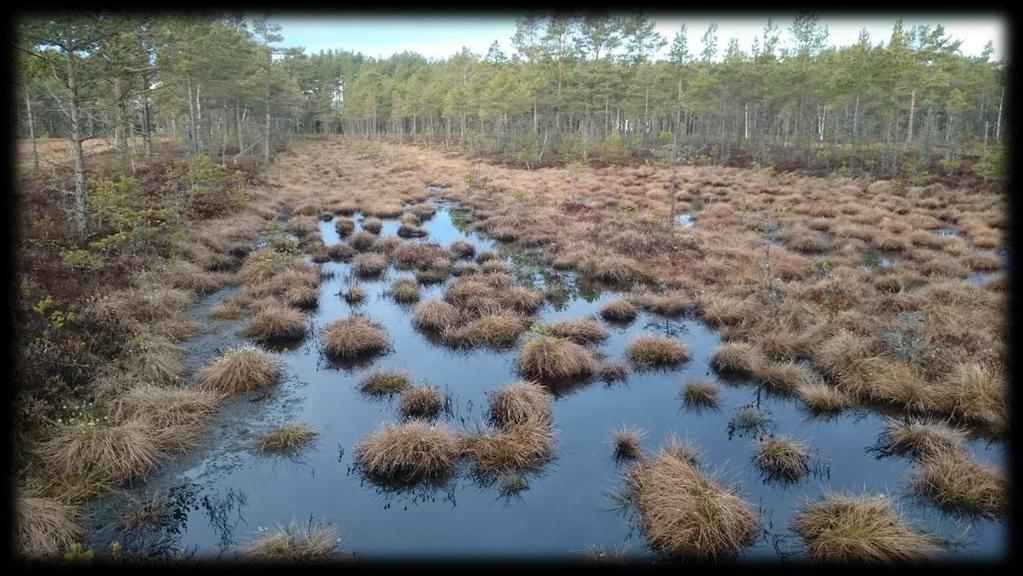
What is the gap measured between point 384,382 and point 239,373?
270 cm

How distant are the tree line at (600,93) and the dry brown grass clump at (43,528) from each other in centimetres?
1382

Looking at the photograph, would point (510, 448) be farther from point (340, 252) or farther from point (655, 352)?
point (340, 252)

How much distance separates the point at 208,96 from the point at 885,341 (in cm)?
4537

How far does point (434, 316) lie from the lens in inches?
524

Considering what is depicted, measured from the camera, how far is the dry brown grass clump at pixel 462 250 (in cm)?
1944

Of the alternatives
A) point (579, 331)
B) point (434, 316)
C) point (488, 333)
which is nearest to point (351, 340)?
point (434, 316)

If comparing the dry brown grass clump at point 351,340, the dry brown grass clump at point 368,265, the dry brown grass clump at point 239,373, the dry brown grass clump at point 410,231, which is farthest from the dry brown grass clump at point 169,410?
the dry brown grass clump at point 410,231

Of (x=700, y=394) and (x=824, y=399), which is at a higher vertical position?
(x=824, y=399)

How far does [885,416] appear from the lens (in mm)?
8945

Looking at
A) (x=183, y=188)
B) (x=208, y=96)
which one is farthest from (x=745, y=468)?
(x=208, y=96)

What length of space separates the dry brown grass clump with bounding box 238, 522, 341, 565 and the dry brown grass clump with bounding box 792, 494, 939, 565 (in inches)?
221

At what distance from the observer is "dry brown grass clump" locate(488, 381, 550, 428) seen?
29.2ft

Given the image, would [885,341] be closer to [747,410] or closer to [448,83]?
[747,410]

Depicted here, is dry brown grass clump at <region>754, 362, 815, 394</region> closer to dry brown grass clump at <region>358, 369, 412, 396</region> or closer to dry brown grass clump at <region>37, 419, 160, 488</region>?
dry brown grass clump at <region>358, 369, 412, 396</region>
